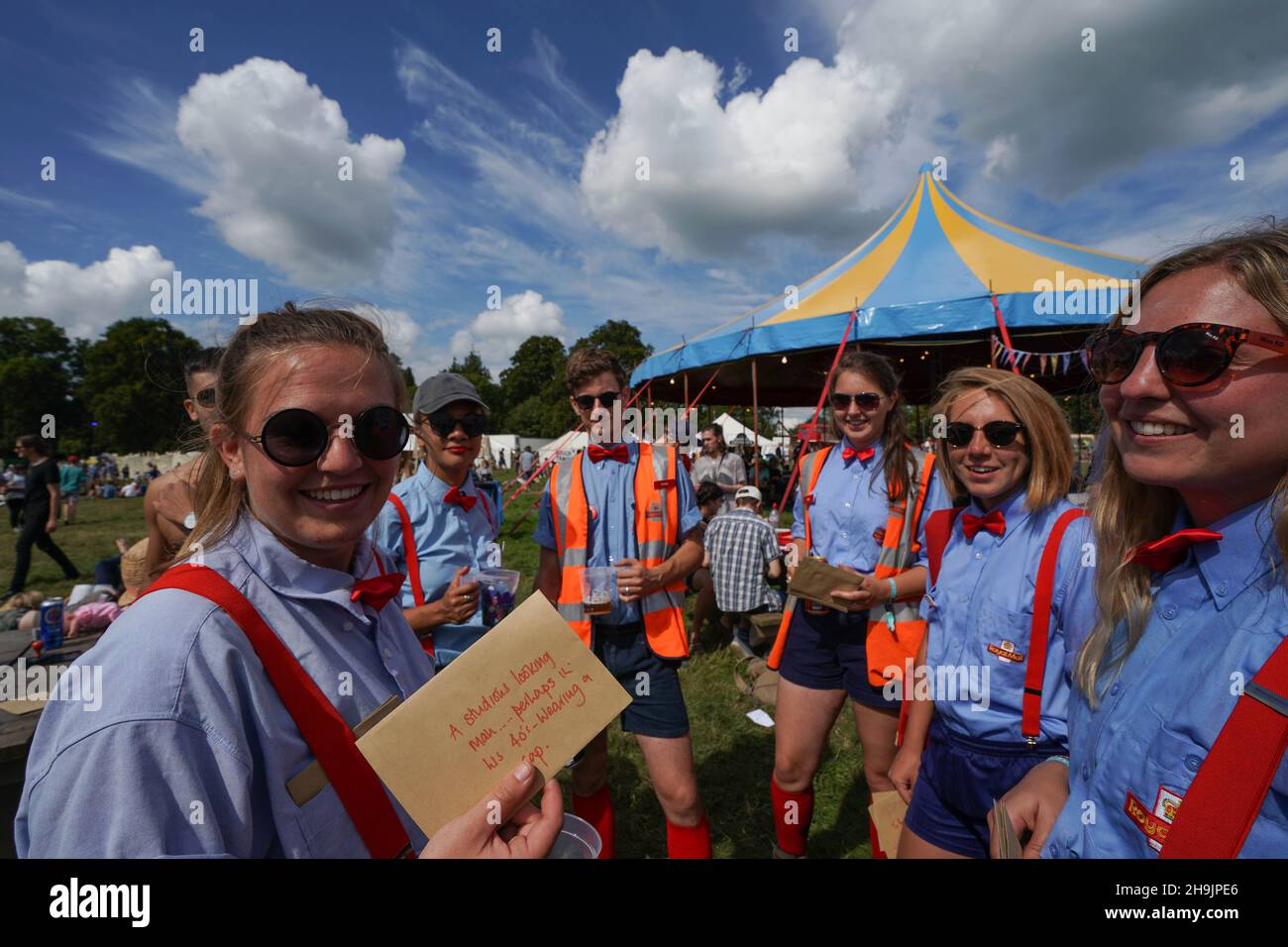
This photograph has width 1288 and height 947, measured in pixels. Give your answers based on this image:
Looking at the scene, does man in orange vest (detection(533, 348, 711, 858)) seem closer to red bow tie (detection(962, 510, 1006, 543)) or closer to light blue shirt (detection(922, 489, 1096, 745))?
light blue shirt (detection(922, 489, 1096, 745))

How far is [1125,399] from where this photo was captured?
4.20 ft

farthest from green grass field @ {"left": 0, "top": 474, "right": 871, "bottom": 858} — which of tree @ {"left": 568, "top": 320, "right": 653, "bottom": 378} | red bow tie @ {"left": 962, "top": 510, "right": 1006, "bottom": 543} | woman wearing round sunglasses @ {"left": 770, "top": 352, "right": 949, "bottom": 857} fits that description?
tree @ {"left": 568, "top": 320, "right": 653, "bottom": 378}

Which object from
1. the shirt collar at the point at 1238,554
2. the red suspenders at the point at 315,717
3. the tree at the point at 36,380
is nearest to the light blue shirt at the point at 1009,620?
the shirt collar at the point at 1238,554

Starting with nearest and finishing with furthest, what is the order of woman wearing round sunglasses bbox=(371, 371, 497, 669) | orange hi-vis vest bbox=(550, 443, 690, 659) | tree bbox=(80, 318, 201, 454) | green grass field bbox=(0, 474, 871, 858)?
woman wearing round sunglasses bbox=(371, 371, 497, 669) → orange hi-vis vest bbox=(550, 443, 690, 659) → green grass field bbox=(0, 474, 871, 858) → tree bbox=(80, 318, 201, 454)

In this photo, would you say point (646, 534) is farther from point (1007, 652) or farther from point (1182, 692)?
point (1182, 692)

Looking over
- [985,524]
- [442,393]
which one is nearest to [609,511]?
[442,393]

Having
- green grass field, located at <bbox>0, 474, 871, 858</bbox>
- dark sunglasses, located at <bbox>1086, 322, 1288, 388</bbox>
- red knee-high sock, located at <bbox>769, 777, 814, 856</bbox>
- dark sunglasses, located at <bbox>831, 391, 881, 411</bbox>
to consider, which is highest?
dark sunglasses, located at <bbox>831, 391, 881, 411</bbox>

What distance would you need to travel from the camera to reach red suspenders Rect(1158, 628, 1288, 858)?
0.92m

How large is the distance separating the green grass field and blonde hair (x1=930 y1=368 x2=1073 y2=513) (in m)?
2.35

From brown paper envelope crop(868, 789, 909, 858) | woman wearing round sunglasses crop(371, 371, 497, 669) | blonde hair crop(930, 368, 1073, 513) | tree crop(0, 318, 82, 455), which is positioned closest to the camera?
blonde hair crop(930, 368, 1073, 513)

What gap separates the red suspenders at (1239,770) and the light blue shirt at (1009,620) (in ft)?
2.99

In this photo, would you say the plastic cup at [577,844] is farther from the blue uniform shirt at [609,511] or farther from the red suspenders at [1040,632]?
the blue uniform shirt at [609,511]
